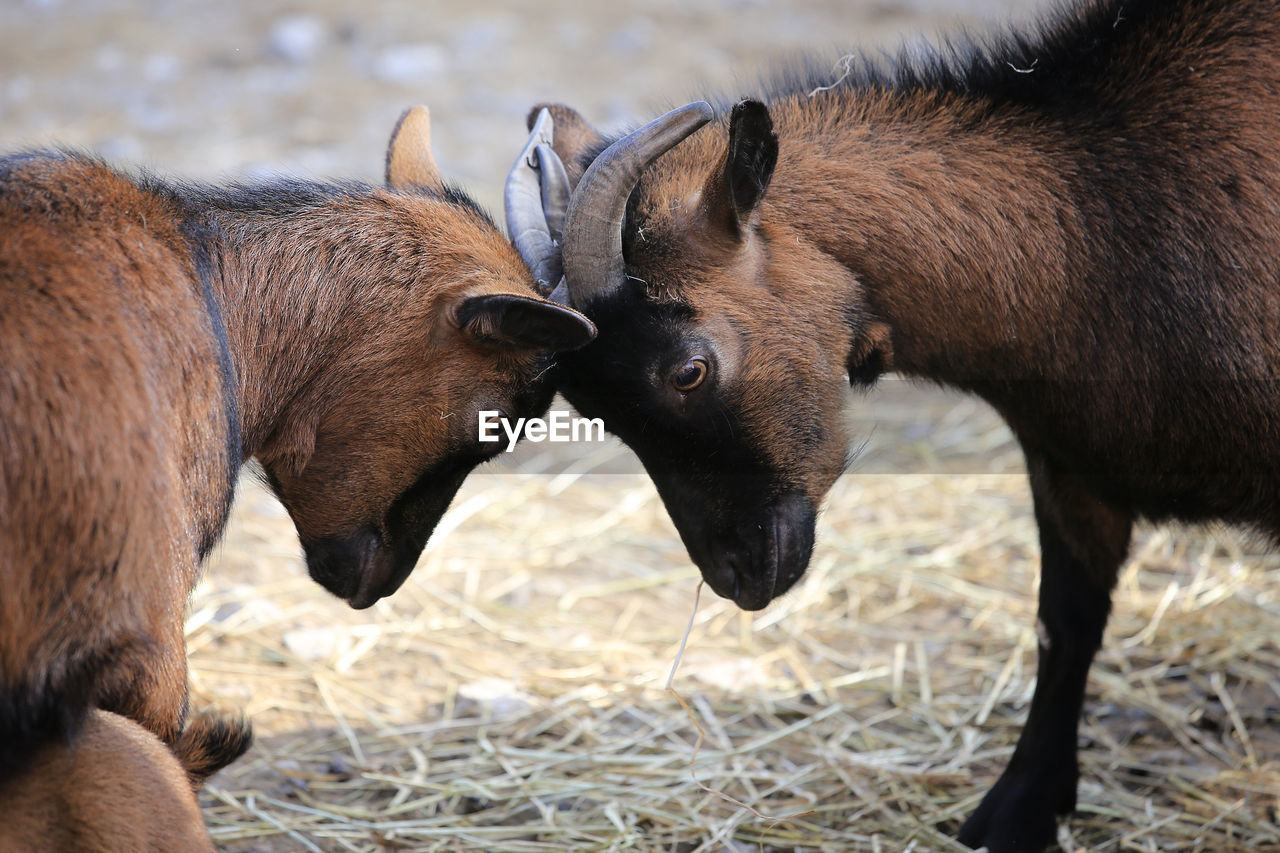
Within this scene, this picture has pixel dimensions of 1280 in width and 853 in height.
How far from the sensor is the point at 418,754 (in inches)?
171

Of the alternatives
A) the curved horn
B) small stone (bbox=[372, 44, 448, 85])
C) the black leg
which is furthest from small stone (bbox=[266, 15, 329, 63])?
the black leg

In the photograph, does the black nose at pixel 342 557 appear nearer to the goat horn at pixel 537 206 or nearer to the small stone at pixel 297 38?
the goat horn at pixel 537 206

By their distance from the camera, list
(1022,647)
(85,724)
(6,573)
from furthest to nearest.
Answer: (1022,647) → (85,724) → (6,573)

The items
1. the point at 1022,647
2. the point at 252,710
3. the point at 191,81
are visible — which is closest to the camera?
the point at 252,710

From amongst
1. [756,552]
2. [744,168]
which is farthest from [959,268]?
[756,552]

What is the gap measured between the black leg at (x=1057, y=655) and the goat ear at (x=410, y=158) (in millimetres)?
2069

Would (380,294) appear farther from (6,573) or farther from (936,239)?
(936,239)

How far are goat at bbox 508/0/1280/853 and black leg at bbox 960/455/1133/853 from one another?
23 cm

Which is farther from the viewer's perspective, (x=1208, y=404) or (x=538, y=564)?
(x=538, y=564)

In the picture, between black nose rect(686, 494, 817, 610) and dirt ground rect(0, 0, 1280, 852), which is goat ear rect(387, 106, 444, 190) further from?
black nose rect(686, 494, 817, 610)

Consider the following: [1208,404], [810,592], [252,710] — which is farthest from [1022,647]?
[252,710]

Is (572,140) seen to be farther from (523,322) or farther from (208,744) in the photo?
(208,744)

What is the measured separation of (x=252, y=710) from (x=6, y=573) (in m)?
2.15

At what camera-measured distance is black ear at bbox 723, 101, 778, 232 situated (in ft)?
10.6
